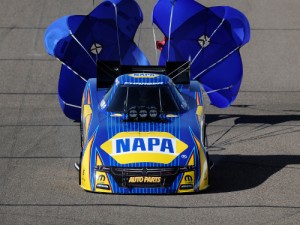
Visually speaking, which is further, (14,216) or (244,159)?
(244,159)

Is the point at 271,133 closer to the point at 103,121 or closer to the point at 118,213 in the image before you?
the point at 103,121

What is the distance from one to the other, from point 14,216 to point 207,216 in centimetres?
273

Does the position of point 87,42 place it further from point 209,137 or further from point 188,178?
point 188,178

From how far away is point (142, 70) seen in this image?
750 inches

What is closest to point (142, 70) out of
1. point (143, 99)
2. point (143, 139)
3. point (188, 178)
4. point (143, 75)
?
point (143, 75)

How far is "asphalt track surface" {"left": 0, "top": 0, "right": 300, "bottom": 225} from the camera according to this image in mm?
14844

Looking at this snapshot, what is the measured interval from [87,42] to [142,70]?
7.17 feet

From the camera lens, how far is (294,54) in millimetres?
25891

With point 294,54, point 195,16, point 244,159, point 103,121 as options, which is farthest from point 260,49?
point 103,121

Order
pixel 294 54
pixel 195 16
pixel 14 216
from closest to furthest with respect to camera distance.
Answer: pixel 14 216 < pixel 195 16 < pixel 294 54

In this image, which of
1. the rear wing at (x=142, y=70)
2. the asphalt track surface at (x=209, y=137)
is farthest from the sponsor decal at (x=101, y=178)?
the rear wing at (x=142, y=70)

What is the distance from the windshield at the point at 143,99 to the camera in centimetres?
1712

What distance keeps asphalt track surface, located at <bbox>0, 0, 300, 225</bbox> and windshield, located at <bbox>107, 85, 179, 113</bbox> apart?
1.29 m

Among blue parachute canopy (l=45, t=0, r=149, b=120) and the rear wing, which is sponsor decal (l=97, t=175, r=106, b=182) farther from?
blue parachute canopy (l=45, t=0, r=149, b=120)
